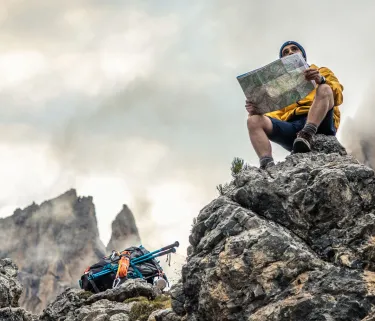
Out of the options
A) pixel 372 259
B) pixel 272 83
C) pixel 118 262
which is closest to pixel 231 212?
pixel 372 259

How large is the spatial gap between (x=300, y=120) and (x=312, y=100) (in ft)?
1.55

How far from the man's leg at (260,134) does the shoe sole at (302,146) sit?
0.51m

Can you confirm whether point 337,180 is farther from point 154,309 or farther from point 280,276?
point 154,309

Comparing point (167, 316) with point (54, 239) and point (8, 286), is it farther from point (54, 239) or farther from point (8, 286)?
point (54, 239)

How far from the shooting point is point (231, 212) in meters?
7.96

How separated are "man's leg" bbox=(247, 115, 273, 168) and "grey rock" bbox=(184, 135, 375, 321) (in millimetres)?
1108

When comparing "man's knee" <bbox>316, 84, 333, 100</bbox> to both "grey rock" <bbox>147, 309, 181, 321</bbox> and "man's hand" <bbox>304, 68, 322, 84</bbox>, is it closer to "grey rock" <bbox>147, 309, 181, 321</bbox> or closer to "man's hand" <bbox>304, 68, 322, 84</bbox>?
"man's hand" <bbox>304, 68, 322, 84</bbox>

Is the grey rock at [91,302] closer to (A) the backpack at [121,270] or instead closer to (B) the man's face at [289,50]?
(A) the backpack at [121,270]

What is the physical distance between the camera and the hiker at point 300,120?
31.0 feet

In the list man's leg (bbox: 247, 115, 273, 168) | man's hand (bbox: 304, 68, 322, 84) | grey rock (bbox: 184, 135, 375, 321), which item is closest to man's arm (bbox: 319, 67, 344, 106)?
man's hand (bbox: 304, 68, 322, 84)

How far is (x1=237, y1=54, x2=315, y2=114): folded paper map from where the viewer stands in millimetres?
9273

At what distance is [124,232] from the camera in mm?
141125

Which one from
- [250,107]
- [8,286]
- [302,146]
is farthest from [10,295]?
[302,146]

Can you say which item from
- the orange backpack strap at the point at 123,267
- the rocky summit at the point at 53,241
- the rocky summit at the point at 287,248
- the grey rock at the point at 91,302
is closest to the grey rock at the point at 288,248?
the rocky summit at the point at 287,248
